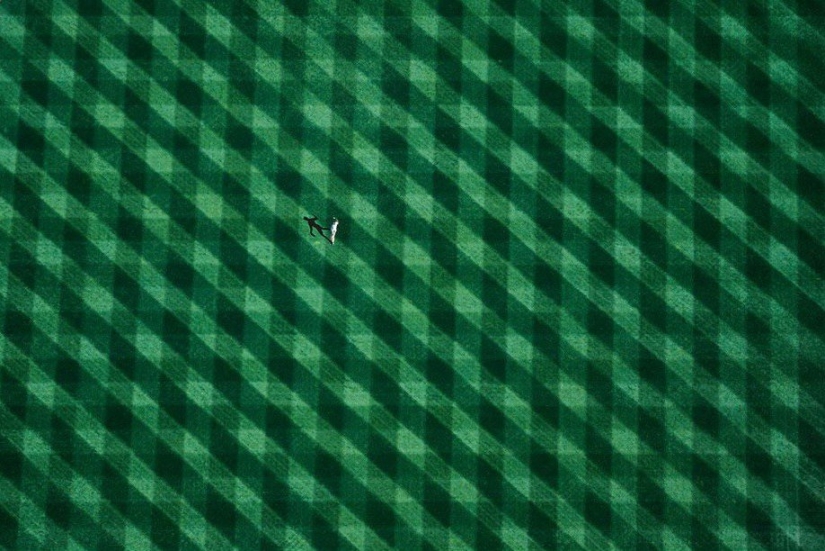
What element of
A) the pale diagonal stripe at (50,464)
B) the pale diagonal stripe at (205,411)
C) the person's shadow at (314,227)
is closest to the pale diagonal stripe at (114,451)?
the pale diagonal stripe at (205,411)

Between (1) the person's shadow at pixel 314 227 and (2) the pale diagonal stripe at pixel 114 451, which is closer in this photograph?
(2) the pale diagonal stripe at pixel 114 451

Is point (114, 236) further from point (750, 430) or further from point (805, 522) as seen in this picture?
point (805, 522)

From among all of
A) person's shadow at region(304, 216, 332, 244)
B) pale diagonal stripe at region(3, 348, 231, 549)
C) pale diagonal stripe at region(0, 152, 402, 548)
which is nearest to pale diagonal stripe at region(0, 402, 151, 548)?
pale diagonal stripe at region(3, 348, 231, 549)

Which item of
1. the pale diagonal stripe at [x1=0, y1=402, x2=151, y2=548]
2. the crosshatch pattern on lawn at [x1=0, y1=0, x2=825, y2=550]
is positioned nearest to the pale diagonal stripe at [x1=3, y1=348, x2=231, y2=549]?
the crosshatch pattern on lawn at [x1=0, y1=0, x2=825, y2=550]

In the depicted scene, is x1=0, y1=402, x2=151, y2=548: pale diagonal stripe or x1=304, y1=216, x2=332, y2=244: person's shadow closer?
x1=0, y1=402, x2=151, y2=548: pale diagonal stripe

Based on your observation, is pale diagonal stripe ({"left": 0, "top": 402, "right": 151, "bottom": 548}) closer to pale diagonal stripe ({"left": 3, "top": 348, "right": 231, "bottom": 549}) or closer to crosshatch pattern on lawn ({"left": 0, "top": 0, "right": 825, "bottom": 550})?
crosshatch pattern on lawn ({"left": 0, "top": 0, "right": 825, "bottom": 550})

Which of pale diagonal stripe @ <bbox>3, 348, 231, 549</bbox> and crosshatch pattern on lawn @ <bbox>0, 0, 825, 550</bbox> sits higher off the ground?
crosshatch pattern on lawn @ <bbox>0, 0, 825, 550</bbox>

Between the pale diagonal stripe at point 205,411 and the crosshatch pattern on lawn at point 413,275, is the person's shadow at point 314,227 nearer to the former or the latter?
the crosshatch pattern on lawn at point 413,275

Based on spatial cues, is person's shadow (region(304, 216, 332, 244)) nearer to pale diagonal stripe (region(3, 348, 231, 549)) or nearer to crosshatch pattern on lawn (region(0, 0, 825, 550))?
crosshatch pattern on lawn (region(0, 0, 825, 550))

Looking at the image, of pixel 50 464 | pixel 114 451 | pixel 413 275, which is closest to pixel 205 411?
pixel 114 451

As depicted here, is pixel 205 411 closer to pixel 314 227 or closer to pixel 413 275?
pixel 314 227
